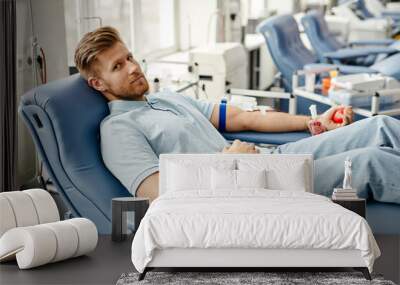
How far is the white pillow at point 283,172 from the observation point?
256 centimetres

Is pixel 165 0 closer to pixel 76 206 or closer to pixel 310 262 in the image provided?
pixel 76 206

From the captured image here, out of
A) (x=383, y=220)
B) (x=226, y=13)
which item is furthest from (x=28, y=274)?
(x=226, y=13)

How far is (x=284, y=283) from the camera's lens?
222 centimetres

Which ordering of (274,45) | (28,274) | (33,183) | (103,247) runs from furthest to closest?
1. (274,45)
2. (33,183)
3. (103,247)
4. (28,274)

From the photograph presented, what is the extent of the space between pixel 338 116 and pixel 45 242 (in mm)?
1504

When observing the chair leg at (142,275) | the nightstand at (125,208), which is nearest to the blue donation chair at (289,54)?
the nightstand at (125,208)

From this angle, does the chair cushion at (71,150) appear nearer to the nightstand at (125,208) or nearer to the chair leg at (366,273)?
the nightstand at (125,208)

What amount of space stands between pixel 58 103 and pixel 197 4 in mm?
3016

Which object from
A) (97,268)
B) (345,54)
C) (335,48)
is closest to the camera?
(97,268)

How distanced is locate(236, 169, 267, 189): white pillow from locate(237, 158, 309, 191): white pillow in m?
0.02

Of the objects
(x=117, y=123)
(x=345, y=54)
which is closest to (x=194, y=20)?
(x=345, y=54)

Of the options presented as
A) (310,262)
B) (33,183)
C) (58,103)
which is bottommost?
(33,183)

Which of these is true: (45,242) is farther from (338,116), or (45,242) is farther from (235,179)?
(338,116)

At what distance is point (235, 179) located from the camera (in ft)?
8.35
